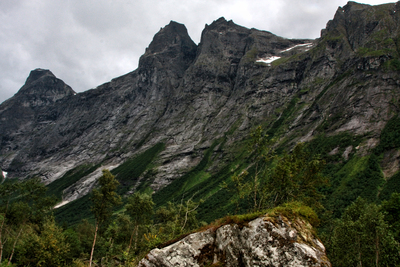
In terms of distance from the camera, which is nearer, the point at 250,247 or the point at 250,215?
the point at 250,247

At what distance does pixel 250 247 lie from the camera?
12781mm

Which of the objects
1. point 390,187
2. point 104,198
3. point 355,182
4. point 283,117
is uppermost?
point 283,117

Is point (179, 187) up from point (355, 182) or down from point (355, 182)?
up

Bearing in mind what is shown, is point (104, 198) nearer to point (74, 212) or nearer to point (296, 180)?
point (296, 180)

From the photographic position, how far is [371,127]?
11725 cm

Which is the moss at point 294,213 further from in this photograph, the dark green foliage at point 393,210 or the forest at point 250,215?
the dark green foliage at point 393,210

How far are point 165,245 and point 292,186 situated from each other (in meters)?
11.8

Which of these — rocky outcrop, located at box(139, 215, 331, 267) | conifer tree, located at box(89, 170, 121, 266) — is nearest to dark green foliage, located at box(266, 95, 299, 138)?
conifer tree, located at box(89, 170, 121, 266)

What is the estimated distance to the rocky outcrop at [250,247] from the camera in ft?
38.8

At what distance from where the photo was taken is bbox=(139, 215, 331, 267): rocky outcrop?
11836mm

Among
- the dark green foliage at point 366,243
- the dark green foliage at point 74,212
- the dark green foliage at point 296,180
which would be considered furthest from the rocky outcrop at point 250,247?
the dark green foliage at point 74,212

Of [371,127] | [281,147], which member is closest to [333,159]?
[371,127]

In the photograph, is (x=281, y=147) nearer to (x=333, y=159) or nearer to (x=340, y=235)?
(x=333, y=159)

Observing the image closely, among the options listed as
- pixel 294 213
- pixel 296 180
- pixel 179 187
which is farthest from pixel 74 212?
pixel 294 213
